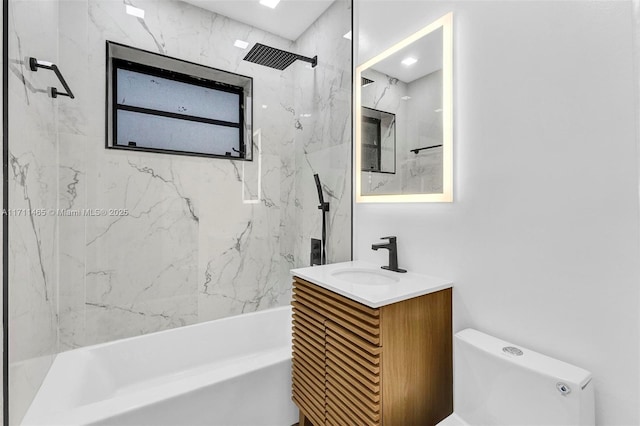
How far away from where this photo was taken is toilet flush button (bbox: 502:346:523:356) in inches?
40.9

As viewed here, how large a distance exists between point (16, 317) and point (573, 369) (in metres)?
1.94

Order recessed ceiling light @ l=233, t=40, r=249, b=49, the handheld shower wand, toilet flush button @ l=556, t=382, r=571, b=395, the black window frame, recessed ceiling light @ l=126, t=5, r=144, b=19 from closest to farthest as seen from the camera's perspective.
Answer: toilet flush button @ l=556, t=382, r=571, b=395 < the black window frame < recessed ceiling light @ l=126, t=5, r=144, b=19 < the handheld shower wand < recessed ceiling light @ l=233, t=40, r=249, b=49

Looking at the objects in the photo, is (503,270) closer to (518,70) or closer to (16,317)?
(518,70)

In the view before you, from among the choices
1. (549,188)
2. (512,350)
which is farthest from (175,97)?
(512,350)

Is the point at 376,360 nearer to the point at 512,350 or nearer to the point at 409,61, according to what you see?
the point at 512,350

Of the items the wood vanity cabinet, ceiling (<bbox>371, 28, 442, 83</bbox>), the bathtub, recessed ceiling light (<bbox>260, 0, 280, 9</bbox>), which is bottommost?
the bathtub

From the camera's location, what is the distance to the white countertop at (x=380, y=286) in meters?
1.13

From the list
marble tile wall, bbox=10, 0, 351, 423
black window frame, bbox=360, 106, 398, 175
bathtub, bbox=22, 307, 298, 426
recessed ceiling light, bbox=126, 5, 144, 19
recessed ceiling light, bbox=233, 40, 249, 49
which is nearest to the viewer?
bathtub, bbox=22, 307, 298, 426

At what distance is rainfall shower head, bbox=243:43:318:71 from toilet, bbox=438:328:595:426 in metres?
2.05

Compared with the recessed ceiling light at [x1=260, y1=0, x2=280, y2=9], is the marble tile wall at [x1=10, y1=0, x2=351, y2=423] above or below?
below

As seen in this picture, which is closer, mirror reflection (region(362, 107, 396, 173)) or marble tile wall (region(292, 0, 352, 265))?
mirror reflection (region(362, 107, 396, 173))

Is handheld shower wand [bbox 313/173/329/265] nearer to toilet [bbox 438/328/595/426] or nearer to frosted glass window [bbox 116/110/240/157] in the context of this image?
frosted glass window [bbox 116/110/240/157]


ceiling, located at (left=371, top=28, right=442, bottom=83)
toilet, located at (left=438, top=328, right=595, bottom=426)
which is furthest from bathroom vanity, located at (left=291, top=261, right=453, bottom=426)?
ceiling, located at (left=371, top=28, right=442, bottom=83)

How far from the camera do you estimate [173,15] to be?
214 centimetres
